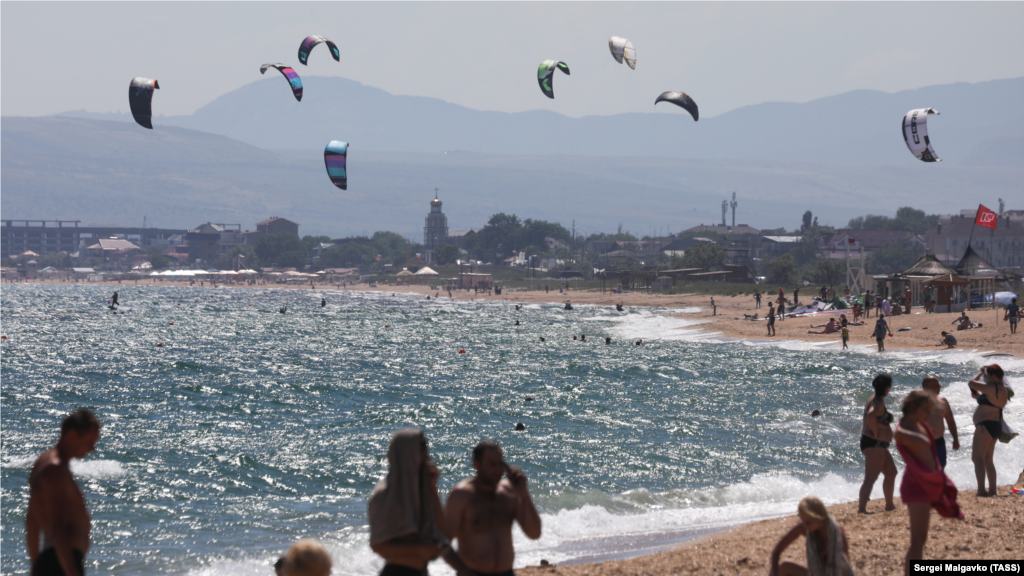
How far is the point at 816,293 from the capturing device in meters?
74.2

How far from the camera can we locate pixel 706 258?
110875 millimetres

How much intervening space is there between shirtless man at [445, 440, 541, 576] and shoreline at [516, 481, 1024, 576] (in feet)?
12.1

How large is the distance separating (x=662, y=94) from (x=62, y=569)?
34.3 metres

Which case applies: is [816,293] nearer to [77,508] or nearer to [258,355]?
[258,355]

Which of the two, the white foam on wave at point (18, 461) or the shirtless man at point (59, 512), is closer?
the shirtless man at point (59, 512)

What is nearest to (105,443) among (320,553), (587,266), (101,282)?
(320,553)

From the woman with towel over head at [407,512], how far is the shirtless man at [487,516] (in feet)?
0.68

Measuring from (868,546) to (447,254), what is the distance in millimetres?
161341

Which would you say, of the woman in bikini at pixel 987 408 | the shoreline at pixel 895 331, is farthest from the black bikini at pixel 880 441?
the shoreline at pixel 895 331

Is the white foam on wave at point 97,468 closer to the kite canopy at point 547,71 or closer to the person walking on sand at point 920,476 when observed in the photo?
the person walking on sand at point 920,476

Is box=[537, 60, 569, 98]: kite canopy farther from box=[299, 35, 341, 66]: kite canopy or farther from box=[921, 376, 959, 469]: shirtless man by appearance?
box=[921, 376, 959, 469]: shirtless man

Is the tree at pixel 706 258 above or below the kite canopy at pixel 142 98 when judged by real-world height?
below

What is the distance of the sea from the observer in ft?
37.0

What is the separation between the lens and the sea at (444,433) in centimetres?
1127
